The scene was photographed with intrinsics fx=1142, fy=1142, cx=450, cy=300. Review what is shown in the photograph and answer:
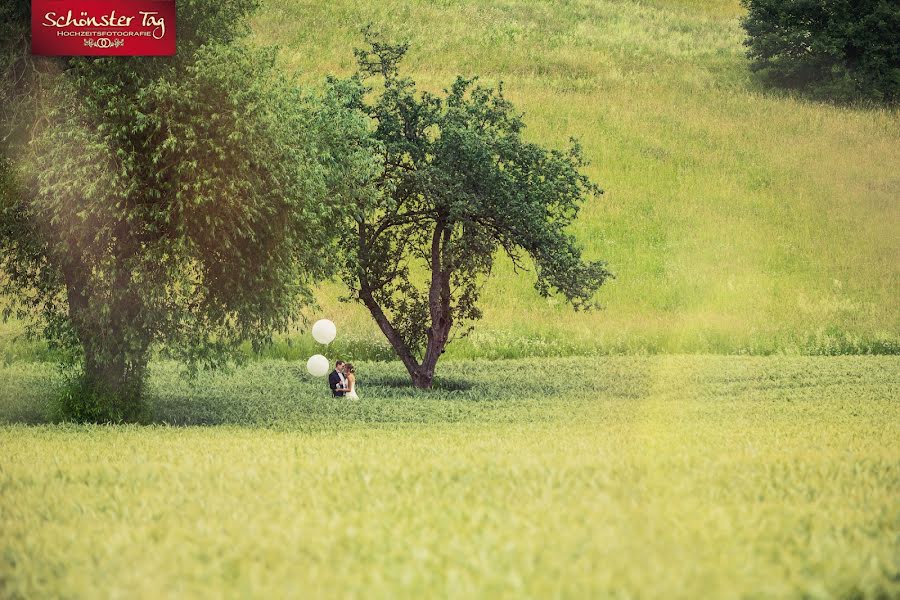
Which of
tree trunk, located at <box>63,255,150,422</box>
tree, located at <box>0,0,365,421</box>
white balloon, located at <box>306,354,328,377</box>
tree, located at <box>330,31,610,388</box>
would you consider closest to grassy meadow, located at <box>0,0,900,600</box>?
tree trunk, located at <box>63,255,150,422</box>

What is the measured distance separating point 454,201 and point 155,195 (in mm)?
9643

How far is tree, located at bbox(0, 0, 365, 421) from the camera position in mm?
22281

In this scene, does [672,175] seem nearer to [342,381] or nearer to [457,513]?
[342,381]

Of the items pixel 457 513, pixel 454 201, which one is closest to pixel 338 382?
pixel 454 201

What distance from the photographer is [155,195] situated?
22.7m

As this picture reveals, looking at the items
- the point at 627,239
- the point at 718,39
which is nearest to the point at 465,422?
the point at 627,239

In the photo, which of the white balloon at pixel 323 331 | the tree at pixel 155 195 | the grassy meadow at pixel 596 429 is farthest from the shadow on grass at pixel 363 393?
the tree at pixel 155 195

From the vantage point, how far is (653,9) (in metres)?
109

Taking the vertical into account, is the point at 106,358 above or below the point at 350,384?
above

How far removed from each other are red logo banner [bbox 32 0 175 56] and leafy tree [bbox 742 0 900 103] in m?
60.8

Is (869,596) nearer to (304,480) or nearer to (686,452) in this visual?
(304,480)

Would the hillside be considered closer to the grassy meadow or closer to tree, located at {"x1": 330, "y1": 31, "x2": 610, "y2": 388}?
the grassy meadow

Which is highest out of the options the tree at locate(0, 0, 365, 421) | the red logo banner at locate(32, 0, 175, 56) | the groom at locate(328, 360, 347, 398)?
the red logo banner at locate(32, 0, 175, 56)

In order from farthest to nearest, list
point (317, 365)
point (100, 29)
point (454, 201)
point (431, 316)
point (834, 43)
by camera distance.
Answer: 1. point (834, 43)
2. point (317, 365)
3. point (431, 316)
4. point (454, 201)
5. point (100, 29)
